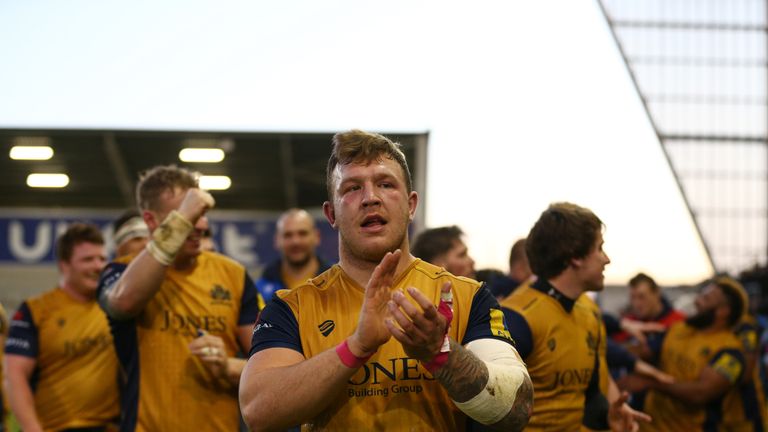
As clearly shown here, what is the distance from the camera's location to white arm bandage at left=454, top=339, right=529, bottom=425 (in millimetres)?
2656

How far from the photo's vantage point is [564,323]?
15.2 feet

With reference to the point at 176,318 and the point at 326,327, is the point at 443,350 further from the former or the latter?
the point at 176,318

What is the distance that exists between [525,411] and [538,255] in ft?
7.18

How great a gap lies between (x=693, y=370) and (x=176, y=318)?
5741 millimetres

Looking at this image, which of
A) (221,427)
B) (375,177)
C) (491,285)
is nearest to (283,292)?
(375,177)

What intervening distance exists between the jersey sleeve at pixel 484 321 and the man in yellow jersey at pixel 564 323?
1.41 meters

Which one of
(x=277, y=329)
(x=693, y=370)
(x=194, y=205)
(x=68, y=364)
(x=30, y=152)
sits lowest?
(x=693, y=370)

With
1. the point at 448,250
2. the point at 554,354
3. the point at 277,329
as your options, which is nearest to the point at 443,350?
the point at 277,329

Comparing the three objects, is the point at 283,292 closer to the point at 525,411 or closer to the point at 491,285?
the point at 525,411

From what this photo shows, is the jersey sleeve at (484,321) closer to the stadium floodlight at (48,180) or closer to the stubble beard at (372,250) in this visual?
the stubble beard at (372,250)

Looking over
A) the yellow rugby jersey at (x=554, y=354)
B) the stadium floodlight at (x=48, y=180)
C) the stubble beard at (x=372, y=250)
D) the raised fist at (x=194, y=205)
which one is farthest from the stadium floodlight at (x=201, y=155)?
the stubble beard at (x=372, y=250)

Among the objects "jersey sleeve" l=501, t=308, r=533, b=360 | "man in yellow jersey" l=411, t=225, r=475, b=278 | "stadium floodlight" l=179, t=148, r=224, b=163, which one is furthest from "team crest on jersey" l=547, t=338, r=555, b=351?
"stadium floodlight" l=179, t=148, r=224, b=163

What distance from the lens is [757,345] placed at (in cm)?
862

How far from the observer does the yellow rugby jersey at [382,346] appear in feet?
9.47
